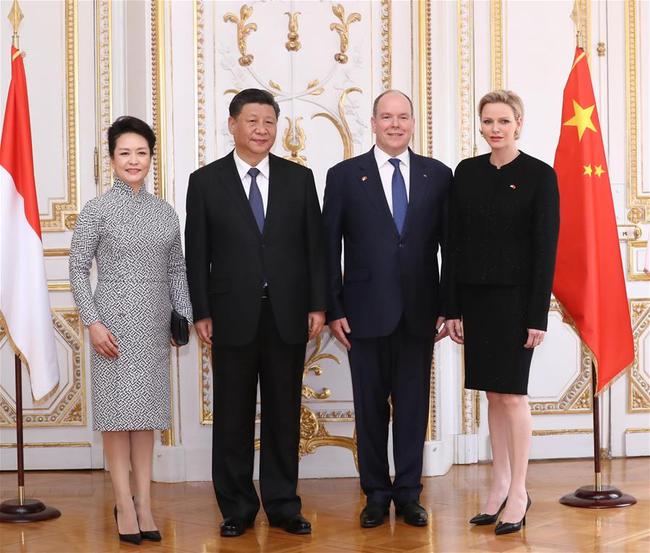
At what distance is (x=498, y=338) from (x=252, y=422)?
97 centimetres

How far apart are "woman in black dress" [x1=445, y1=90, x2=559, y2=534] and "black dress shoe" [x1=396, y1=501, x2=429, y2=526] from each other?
0.19m

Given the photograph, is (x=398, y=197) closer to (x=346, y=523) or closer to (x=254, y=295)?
(x=254, y=295)

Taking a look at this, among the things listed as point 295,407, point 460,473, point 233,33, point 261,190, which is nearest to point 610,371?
point 460,473

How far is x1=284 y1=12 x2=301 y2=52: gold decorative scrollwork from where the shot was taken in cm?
481

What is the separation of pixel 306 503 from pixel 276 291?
1077mm

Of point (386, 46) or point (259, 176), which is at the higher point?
point (386, 46)

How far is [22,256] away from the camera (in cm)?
409

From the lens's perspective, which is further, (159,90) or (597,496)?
(159,90)

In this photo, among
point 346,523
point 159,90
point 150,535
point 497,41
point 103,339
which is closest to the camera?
point 103,339

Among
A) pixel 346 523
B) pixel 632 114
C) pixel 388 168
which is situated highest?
pixel 632 114

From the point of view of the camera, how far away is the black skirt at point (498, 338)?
3566mm

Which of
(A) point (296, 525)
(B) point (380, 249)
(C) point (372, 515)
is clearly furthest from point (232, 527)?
(B) point (380, 249)

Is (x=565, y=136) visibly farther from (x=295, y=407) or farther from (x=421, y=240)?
(x=295, y=407)

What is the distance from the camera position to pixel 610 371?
421 centimetres
